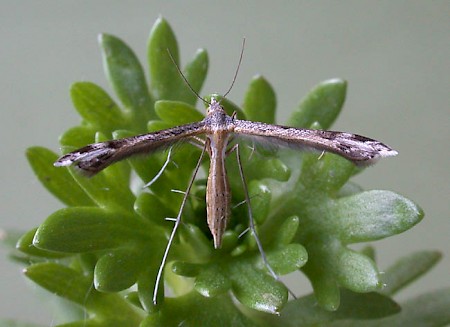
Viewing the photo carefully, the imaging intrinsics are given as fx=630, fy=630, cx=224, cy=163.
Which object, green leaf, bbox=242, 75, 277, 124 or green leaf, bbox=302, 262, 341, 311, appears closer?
green leaf, bbox=302, 262, 341, 311

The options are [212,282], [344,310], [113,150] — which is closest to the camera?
[113,150]

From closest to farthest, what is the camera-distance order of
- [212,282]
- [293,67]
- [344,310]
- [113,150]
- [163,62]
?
[113,150], [212,282], [344,310], [163,62], [293,67]

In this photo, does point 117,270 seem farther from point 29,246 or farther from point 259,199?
point 259,199

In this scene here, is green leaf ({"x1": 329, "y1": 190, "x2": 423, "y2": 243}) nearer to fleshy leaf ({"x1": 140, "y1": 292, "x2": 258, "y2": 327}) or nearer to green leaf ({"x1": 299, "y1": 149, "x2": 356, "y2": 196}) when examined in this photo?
green leaf ({"x1": 299, "y1": 149, "x2": 356, "y2": 196})

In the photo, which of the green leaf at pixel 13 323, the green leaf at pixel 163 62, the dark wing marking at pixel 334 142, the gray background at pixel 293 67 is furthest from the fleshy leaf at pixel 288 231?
the gray background at pixel 293 67

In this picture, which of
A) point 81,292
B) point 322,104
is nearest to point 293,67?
point 322,104

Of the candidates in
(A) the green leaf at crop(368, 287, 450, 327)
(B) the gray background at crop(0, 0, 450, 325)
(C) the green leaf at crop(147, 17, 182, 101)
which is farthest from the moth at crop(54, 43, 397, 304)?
(B) the gray background at crop(0, 0, 450, 325)

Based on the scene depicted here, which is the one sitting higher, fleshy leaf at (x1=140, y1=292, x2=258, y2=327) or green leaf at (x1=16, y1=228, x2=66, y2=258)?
green leaf at (x1=16, y1=228, x2=66, y2=258)
